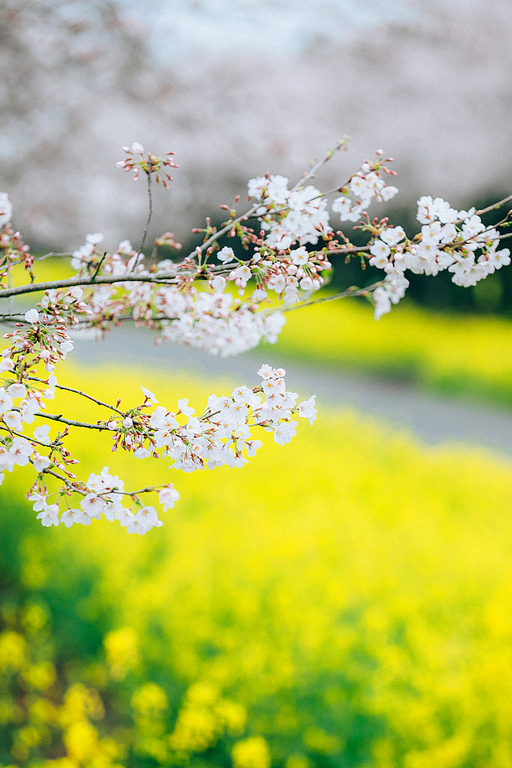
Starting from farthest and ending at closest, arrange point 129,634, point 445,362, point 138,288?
point 445,362, point 129,634, point 138,288

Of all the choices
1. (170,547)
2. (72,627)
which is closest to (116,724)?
(72,627)

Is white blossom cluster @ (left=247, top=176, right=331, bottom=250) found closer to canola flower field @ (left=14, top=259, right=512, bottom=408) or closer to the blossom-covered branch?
the blossom-covered branch

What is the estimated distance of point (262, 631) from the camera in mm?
1540

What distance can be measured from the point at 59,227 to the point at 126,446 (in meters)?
2.09

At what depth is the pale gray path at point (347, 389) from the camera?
3.96 metres

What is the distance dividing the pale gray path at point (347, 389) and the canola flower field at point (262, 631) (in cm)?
169

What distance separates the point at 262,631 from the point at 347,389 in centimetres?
335

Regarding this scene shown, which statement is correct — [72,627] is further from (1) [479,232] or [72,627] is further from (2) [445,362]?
(2) [445,362]

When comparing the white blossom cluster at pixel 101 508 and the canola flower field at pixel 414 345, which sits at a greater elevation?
the canola flower field at pixel 414 345

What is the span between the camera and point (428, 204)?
0.62 metres

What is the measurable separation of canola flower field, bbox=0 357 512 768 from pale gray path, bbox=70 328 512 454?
5.54 ft

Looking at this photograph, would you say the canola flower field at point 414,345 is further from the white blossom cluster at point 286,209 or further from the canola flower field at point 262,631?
the white blossom cluster at point 286,209

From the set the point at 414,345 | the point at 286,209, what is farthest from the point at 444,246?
the point at 414,345

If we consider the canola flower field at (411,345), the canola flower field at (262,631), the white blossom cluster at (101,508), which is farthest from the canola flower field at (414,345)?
the white blossom cluster at (101,508)
